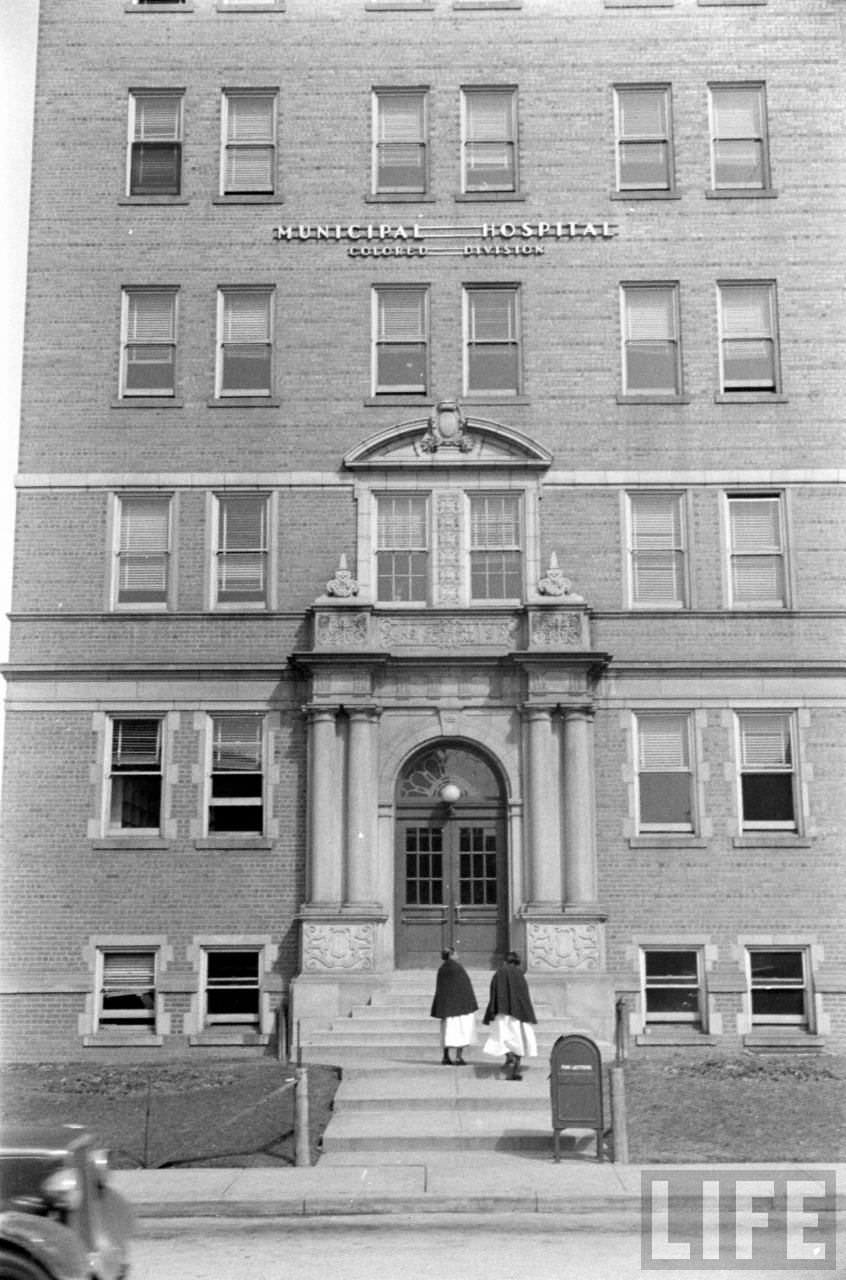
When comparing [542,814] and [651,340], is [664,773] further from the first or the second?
[651,340]

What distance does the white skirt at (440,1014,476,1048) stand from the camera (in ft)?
65.4

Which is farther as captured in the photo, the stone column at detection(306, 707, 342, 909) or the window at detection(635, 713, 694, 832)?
the window at detection(635, 713, 694, 832)

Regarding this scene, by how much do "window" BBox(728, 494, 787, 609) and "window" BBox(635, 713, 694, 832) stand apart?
228cm

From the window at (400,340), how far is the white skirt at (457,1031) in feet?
33.8

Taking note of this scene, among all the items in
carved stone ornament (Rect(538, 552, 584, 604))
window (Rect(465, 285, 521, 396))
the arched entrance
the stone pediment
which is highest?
window (Rect(465, 285, 521, 396))

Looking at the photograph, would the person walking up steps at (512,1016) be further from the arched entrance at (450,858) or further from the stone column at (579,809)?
the arched entrance at (450,858)

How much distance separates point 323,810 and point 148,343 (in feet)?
27.0

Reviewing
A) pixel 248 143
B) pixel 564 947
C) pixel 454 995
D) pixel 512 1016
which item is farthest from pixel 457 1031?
pixel 248 143

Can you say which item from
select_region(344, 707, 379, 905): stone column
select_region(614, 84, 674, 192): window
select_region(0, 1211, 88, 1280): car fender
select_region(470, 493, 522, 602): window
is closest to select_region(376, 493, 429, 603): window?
select_region(470, 493, 522, 602): window

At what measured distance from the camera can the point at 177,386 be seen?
25.2 metres

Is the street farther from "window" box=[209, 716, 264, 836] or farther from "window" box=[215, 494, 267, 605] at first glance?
"window" box=[215, 494, 267, 605]

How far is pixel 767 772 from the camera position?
949 inches

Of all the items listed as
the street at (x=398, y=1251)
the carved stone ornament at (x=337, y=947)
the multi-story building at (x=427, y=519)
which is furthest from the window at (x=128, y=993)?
the street at (x=398, y=1251)

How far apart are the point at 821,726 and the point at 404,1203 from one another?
12646mm
